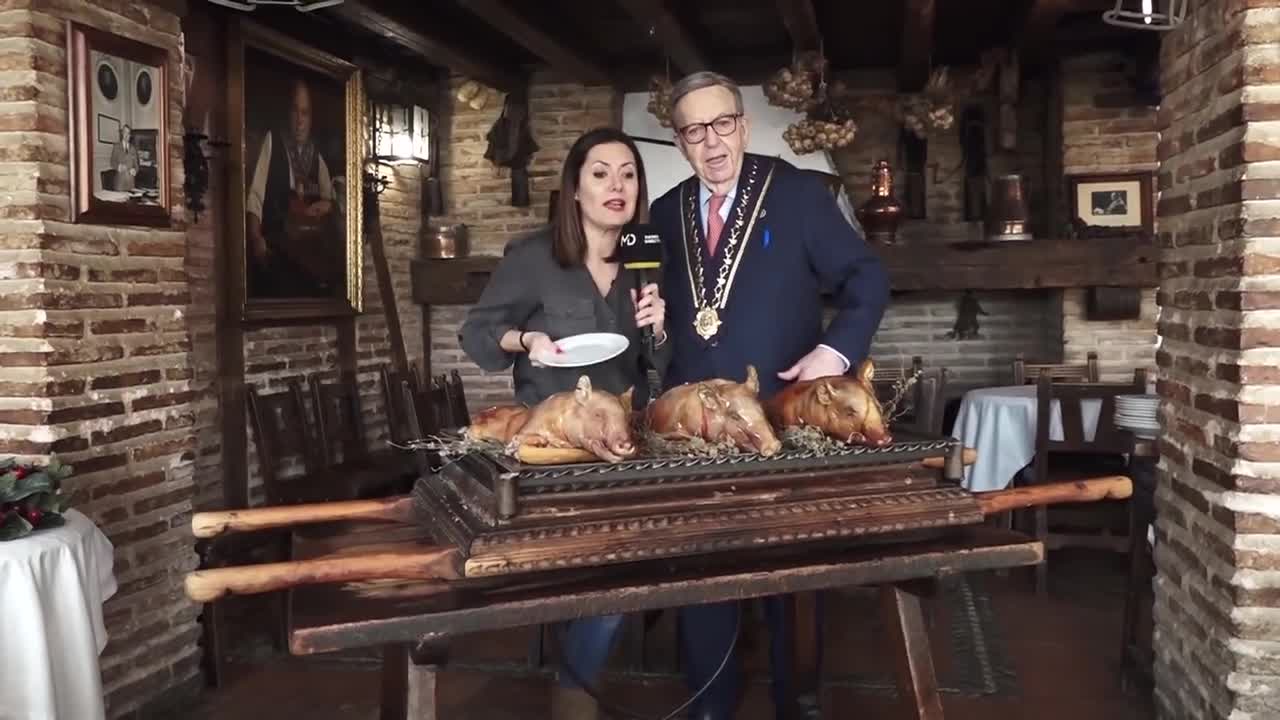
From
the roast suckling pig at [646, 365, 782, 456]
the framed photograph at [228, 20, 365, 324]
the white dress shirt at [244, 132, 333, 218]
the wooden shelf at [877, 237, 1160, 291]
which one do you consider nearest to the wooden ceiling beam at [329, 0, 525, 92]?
the framed photograph at [228, 20, 365, 324]

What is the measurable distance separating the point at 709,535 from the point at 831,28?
17.0ft

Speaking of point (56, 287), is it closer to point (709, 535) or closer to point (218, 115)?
point (218, 115)

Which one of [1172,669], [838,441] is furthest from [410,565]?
[1172,669]

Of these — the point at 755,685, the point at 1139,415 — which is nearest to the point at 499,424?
the point at 755,685

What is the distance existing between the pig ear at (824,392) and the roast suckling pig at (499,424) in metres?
0.56

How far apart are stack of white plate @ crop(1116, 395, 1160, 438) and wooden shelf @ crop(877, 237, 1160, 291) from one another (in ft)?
6.61

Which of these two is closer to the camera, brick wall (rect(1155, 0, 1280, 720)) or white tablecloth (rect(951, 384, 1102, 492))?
brick wall (rect(1155, 0, 1280, 720))

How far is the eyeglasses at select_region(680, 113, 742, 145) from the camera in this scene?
102 inches

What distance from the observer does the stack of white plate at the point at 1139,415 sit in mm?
4340

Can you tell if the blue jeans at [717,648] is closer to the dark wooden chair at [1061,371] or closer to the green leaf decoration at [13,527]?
the green leaf decoration at [13,527]

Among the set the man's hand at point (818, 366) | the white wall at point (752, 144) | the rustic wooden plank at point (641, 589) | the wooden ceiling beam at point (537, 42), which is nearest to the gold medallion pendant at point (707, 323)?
the man's hand at point (818, 366)

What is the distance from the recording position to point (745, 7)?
6.00 m

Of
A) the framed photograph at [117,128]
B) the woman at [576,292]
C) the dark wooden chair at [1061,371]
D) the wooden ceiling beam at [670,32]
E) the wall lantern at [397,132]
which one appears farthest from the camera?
the wall lantern at [397,132]

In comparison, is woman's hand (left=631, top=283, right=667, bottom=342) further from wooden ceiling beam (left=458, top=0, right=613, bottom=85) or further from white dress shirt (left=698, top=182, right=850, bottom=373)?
wooden ceiling beam (left=458, top=0, right=613, bottom=85)
